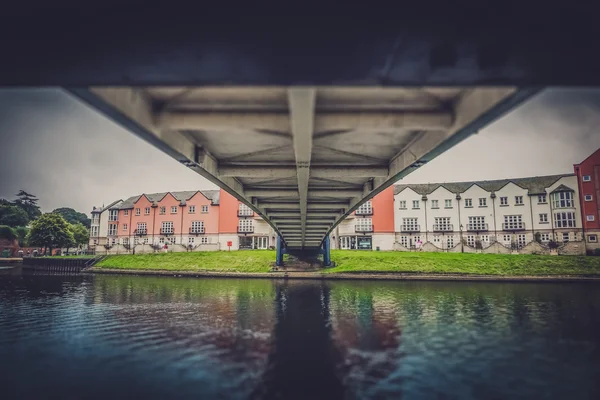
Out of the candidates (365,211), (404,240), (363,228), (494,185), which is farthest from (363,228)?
(494,185)

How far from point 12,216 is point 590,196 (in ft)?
383

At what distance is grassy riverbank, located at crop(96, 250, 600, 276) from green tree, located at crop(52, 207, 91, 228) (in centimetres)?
9136

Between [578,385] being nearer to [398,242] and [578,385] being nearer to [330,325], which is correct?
[330,325]

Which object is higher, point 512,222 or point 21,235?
point 512,222

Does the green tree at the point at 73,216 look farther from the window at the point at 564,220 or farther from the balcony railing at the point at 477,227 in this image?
the window at the point at 564,220

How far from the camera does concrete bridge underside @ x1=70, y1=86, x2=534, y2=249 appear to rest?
21.1ft

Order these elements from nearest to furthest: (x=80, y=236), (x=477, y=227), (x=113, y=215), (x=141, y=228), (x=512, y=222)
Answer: (x=512, y=222)
(x=477, y=227)
(x=141, y=228)
(x=113, y=215)
(x=80, y=236)

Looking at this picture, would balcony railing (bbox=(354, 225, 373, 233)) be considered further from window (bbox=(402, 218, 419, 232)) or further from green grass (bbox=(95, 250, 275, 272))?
green grass (bbox=(95, 250, 275, 272))

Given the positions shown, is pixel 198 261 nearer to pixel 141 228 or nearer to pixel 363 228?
pixel 141 228

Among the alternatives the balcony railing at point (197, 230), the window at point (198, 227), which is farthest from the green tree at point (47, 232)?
the window at point (198, 227)

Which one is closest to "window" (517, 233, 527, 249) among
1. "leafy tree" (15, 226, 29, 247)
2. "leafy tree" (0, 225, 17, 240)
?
"leafy tree" (15, 226, 29, 247)

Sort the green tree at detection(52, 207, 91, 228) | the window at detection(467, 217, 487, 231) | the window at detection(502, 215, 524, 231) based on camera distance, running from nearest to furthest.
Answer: the window at detection(502, 215, 524, 231)
the window at detection(467, 217, 487, 231)
the green tree at detection(52, 207, 91, 228)

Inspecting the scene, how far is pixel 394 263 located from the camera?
131ft

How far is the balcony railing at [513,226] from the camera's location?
51.2m
